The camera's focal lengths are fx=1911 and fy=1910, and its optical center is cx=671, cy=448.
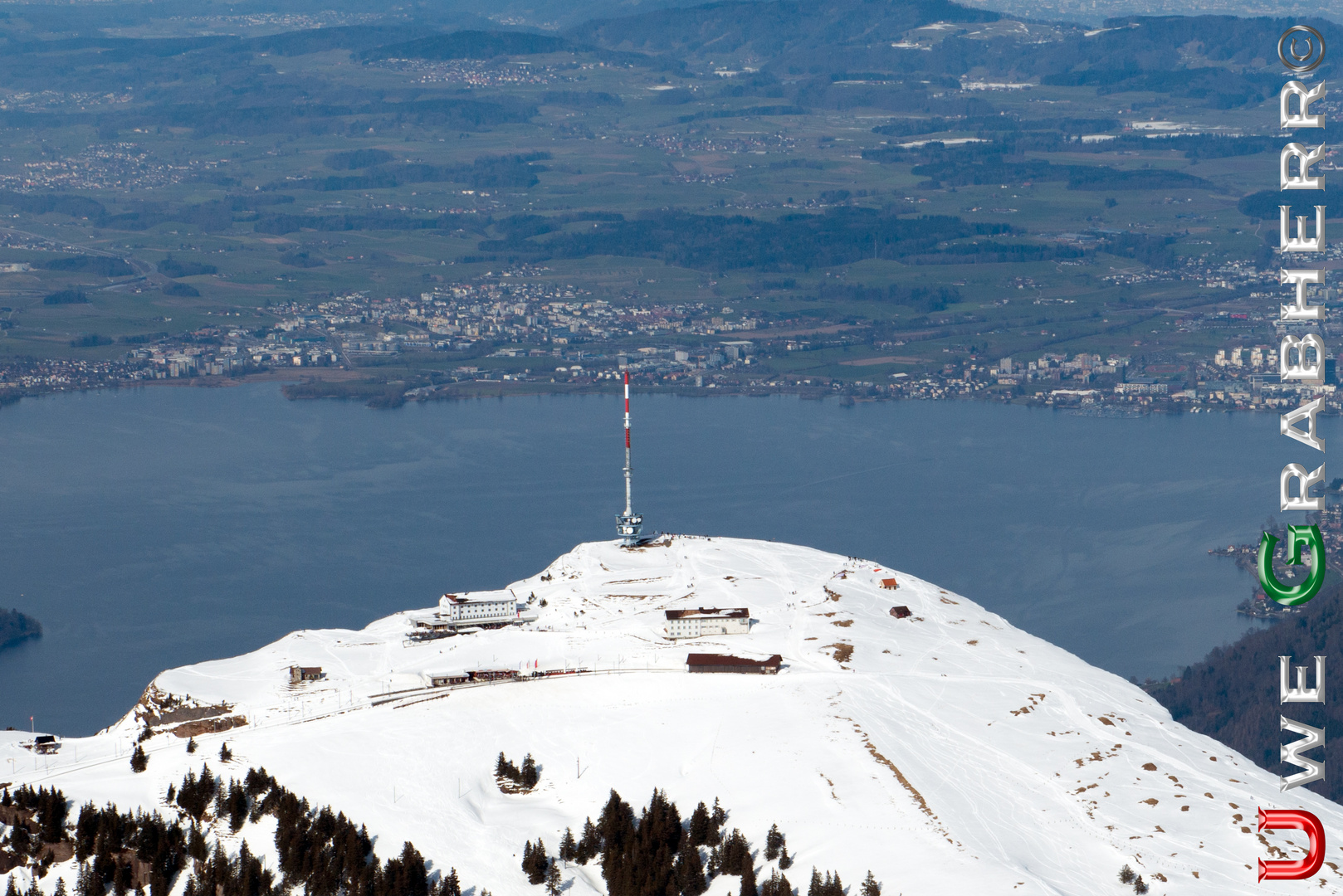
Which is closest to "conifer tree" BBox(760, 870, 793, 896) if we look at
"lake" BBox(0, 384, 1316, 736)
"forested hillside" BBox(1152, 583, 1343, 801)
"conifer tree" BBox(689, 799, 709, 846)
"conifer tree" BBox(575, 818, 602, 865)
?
"conifer tree" BBox(689, 799, 709, 846)

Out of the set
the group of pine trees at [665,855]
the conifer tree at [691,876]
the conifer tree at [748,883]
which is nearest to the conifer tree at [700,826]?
the group of pine trees at [665,855]

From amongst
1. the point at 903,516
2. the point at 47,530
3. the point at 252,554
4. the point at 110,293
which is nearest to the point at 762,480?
the point at 903,516

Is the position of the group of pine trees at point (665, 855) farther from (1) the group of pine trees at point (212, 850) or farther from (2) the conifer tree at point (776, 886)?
(1) the group of pine trees at point (212, 850)

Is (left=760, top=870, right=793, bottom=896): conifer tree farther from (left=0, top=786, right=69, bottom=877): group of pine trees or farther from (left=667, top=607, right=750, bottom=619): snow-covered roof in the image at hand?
(left=667, top=607, right=750, bottom=619): snow-covered roof

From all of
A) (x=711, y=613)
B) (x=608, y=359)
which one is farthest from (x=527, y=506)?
(x=608, y=359)

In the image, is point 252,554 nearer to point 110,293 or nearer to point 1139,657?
point 1139,657

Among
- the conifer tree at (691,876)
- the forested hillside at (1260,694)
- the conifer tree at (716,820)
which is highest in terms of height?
the conifer tree at (716,820)
